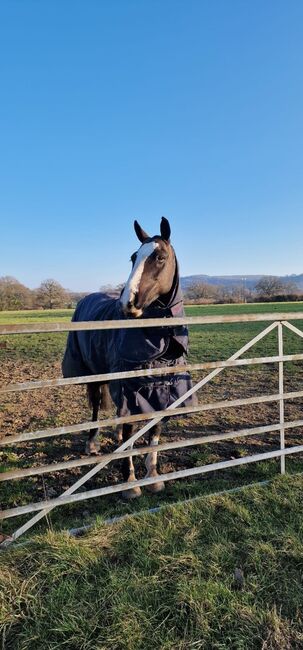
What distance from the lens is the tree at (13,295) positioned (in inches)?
2579

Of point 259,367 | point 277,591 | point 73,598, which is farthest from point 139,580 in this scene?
point 259,367

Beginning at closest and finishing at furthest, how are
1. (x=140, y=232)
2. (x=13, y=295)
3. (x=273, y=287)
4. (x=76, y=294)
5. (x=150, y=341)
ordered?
(x=150, y=341)
(x=140, y=232)
(x=13, y=295)
(x=76, y=294)
(x=273, y=287)

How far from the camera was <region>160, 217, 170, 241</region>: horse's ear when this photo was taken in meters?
4.05

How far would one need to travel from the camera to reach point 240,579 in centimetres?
258

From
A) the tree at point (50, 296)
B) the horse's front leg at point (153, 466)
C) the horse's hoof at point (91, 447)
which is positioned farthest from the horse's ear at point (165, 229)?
the tree at point (50, 296)

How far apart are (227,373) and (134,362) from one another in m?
6.88

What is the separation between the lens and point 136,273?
12.5 feet

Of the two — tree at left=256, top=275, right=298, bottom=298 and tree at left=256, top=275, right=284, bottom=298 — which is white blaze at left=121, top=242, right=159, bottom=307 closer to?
tree at left=256, top=275, right=298, bottom=298

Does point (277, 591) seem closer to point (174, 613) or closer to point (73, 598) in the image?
point (174, 613)

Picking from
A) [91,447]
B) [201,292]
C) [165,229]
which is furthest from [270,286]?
[165,229]

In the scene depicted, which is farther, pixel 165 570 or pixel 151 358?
pixel 151 358

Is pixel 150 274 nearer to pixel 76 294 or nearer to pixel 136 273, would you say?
pixel 136 273

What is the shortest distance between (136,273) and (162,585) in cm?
247

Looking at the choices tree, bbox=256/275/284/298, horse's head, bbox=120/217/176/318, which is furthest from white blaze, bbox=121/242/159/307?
tree, bbox=256/275/284/298
